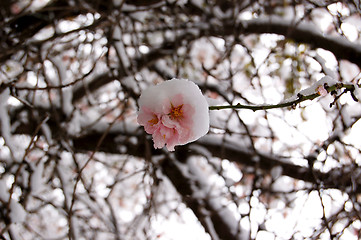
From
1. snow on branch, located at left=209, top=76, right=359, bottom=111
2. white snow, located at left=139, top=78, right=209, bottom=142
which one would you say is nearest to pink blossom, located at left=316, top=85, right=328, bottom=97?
snow on branch, located at left=209, top=76, right=359, bottom=111

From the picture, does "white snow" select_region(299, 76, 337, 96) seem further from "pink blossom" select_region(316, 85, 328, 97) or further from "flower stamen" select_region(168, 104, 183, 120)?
"flower stamen" select_region(168, 104, 183, 120)

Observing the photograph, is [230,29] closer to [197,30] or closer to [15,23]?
[197,30]

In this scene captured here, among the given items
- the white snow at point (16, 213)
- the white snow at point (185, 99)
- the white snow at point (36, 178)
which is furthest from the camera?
the white snow at point (36, 178)

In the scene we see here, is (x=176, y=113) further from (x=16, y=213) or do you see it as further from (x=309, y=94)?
(x=16, y=213)

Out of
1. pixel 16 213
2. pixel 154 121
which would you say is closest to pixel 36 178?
pixel 16 213

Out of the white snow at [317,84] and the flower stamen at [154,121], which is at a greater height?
the flower stamen at [154,121]

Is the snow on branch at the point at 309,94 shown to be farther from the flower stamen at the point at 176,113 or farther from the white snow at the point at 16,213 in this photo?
the white snow at the point at 16,213

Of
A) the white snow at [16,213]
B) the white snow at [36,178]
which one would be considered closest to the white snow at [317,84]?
the white snow at [16,213]

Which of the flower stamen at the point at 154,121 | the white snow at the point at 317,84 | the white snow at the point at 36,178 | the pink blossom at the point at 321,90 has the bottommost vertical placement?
the white snow at the point at 36,178

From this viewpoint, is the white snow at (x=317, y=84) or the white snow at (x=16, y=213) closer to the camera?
the white snow at (x=317, y=84)
